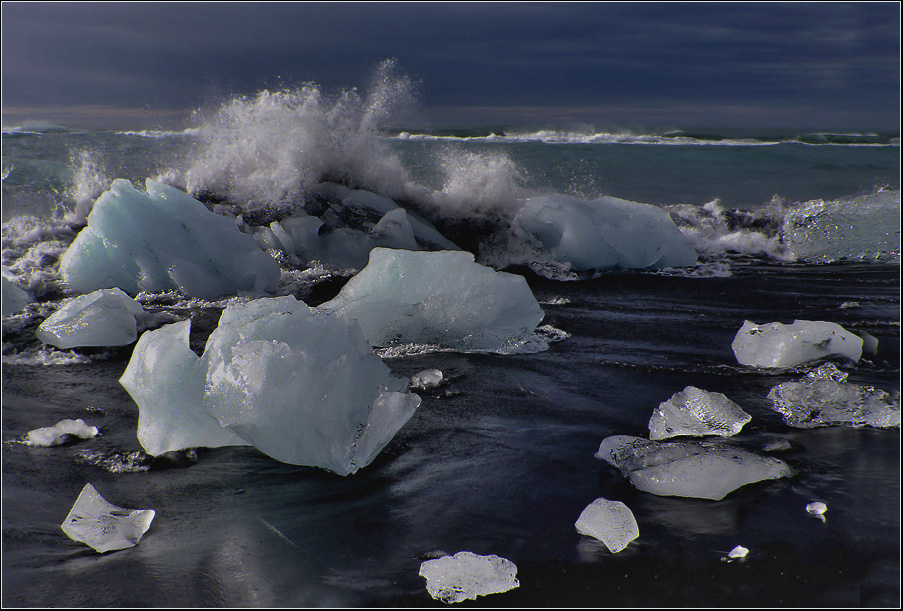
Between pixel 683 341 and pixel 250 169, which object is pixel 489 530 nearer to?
pixel 683 341

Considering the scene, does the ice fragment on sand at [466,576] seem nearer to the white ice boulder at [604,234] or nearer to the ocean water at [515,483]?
the ocean water at [515,483]

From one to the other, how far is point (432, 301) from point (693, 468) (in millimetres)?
1863

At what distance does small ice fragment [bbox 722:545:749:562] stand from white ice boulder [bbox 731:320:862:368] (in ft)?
5.49

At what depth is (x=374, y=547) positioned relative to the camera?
1.92 metres

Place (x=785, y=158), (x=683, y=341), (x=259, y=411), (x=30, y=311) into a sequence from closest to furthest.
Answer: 1. (x=259, y=411)
2. (x=683, y=341)
3. (x=30, y=311)
4. (x=785, y=158)

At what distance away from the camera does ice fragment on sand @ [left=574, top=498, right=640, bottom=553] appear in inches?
74.9

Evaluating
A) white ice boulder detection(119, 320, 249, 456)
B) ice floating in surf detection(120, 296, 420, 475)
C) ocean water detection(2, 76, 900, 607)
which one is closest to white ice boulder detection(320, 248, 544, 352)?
ocean water detection(2, 76, 900, 607)

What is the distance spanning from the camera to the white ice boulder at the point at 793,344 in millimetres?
3303

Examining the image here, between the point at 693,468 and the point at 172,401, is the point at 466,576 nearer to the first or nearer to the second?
the point at 693,468

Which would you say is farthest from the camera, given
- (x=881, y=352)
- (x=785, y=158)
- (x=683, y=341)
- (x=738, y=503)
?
(x=785, y=158)

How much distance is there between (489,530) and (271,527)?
668mm

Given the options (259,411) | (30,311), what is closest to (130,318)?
(30,311)

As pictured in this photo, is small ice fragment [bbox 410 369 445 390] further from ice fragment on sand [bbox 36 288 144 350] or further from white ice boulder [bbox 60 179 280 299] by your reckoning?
white ice boulder [bbox 60 179 280 299]

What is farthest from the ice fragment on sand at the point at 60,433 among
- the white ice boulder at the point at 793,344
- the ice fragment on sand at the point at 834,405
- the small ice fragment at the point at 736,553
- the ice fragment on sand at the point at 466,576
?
the white ice boulder at the point at 793,344
